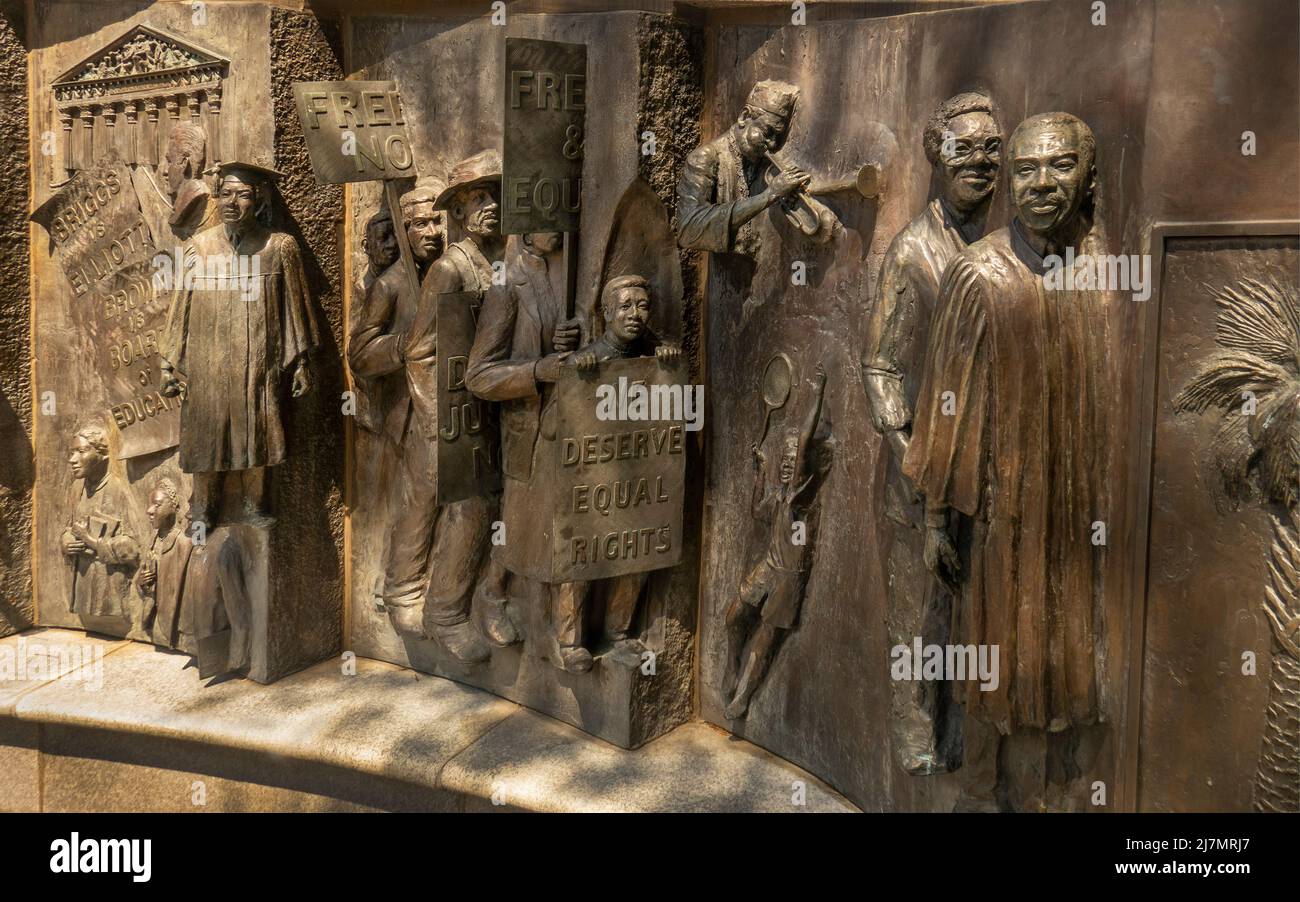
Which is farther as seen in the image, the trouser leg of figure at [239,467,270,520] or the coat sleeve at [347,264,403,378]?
the trouser leg of figure at [239,467,270,520]

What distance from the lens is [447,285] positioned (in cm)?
570

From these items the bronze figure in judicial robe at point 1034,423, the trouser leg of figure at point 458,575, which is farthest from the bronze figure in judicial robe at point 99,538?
the bronze figure in judicial robe at point 1034,423

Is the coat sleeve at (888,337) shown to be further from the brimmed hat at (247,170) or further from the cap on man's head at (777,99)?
the brimmed hat at (247,170)

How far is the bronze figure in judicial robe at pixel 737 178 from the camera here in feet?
16.6

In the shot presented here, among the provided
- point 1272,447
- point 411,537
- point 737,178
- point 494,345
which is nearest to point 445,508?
point 411,537

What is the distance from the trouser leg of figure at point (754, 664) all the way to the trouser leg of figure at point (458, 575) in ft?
3.89

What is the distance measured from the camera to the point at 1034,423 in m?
4.06

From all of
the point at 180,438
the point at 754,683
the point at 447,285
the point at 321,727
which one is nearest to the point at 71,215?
the point at 180,438

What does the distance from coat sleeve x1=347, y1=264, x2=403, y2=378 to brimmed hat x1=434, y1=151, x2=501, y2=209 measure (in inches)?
24.2

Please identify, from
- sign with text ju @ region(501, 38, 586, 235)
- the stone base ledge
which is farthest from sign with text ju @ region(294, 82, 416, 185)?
the stone base ledge

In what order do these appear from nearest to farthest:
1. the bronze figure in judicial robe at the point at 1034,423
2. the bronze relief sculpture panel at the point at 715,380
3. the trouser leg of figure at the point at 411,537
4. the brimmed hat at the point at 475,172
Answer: the bronze relief sculpture panel at the point at 715,380
the bronze figure in judicial robe at the point at 1034,423
the brimmed hat at the point at 475,172
the trouser leg of figure at the point at 411,537

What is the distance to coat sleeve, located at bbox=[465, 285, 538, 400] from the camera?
5.40 metres

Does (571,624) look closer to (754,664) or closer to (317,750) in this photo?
(754,664)

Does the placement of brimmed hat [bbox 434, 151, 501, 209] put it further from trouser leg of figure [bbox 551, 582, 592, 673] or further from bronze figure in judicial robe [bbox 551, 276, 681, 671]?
trouser leg of figure [bbox 551, 582, 592, 673]
